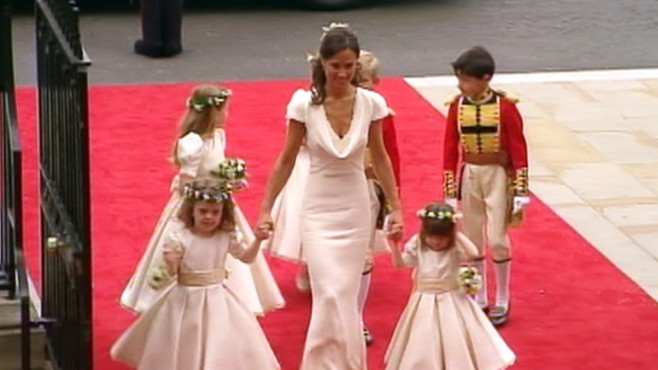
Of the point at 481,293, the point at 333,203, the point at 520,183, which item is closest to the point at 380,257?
the point at 481,293

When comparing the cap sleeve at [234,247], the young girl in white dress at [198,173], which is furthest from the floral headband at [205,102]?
the cap sleeve at [234,247]

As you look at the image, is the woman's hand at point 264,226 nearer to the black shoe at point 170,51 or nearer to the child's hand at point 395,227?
the child's hand at point 395,227

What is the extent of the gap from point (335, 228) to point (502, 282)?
169cm

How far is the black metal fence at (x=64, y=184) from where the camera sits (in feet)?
23.0

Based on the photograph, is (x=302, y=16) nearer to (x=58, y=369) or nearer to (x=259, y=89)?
(x=259, y=89)

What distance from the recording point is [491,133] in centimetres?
965

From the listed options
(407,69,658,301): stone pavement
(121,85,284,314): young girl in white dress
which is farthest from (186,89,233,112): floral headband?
(407,69,658,301): stone pavement

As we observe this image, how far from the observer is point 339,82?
8445mm

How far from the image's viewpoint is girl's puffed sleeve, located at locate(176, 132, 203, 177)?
9103 millimetres

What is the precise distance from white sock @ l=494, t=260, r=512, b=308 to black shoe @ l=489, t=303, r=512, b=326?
25mm

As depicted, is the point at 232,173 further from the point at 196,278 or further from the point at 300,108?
the point at 196,278

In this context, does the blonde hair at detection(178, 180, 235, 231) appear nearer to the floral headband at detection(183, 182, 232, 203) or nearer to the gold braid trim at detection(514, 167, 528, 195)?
the floral headband at detection(183, 182, 232, 203)

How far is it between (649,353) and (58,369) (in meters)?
3.33

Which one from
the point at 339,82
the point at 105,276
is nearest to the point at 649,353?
the point at 339,82
